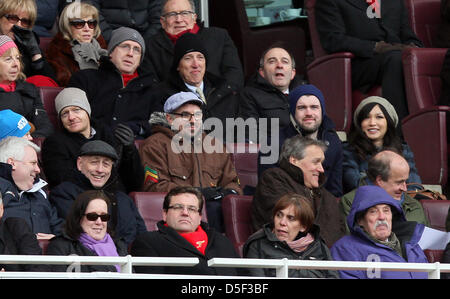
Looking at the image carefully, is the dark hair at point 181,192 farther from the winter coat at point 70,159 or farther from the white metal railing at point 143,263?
the white metal railing at point 143,263

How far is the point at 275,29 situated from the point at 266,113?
7.23 ft

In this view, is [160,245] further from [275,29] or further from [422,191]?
[275,29]

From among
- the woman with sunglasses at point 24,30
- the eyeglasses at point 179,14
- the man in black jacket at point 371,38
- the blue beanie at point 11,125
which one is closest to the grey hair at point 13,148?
the blue beanie at point 11,125

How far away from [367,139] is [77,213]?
2827 millimetres

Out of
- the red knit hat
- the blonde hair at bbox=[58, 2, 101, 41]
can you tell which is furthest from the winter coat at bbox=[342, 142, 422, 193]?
the red knit hat

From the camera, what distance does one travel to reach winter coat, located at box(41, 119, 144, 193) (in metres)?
8.07

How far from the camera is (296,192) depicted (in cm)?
798

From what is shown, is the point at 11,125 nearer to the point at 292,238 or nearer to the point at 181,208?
the point at 181,208

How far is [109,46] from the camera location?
30.9 ft

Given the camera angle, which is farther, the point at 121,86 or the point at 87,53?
the point at 87,53

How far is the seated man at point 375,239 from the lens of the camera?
7.34m

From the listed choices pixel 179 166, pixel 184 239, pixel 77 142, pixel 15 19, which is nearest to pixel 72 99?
pixel 77 142

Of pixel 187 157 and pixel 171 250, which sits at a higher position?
pixel 187 157
